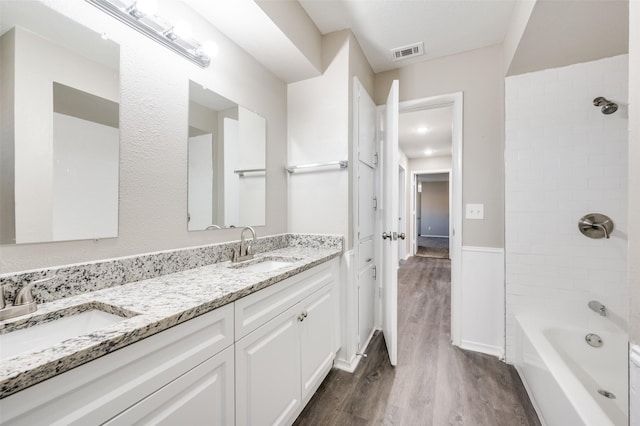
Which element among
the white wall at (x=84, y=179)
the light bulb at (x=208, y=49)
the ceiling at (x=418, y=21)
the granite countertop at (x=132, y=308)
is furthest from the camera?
the ceiling at (x=418, y=21)

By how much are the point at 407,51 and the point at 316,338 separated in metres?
2.24

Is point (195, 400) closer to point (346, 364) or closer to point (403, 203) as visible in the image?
point (346, 364)

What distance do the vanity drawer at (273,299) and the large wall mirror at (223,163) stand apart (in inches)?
21.8

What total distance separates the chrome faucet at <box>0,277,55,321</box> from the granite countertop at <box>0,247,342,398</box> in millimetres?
24

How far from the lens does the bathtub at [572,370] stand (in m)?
1.11

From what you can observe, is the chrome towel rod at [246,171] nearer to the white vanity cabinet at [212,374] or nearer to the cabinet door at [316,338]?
the white vanity cabinet at [212,374]

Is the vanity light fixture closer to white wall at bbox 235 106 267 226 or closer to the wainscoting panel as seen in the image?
white wall at bbox 235 106 267 226

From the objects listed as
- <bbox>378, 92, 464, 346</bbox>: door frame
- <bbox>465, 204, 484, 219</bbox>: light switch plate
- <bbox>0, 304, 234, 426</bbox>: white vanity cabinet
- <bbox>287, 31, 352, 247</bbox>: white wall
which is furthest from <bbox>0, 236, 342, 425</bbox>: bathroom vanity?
<bbox>465, 204, 484, 219</bbox>: light switch plate

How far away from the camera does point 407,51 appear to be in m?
2.12

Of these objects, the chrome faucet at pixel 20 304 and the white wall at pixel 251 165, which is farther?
the white wall at pixel 251 165

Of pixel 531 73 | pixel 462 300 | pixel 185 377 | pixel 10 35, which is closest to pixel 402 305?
pixel 462 300

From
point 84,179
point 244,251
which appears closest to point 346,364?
point 244,251

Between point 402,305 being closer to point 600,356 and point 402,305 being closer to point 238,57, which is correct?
point 600,356

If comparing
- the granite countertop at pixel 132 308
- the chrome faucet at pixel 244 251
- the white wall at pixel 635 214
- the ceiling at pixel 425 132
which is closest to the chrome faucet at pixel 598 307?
the white wall at pixel 635 214
